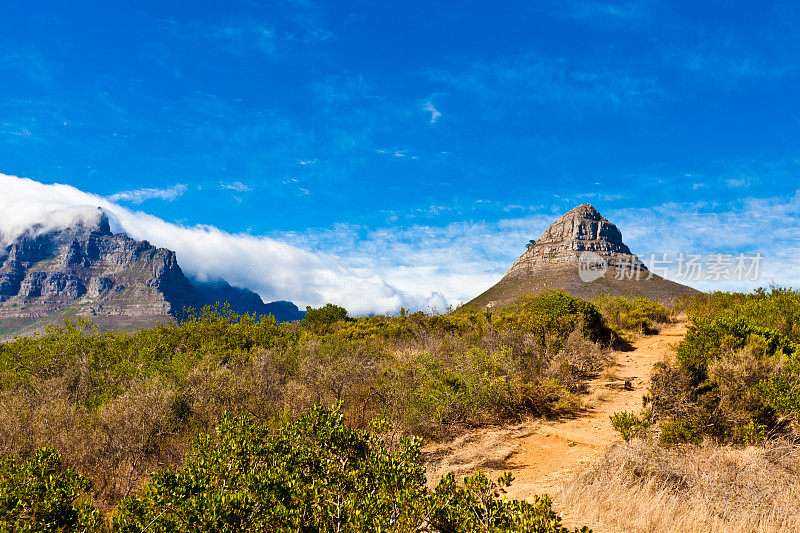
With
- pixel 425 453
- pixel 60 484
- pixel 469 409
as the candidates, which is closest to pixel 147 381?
pixel 60 484

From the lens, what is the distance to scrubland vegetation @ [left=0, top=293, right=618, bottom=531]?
392 centimetres

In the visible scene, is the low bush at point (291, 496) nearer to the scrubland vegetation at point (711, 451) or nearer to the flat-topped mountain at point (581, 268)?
the scrubland vegetation at point (711, 451)

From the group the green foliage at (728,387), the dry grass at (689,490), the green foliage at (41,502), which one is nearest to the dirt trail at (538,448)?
the dry grass at (689,490)

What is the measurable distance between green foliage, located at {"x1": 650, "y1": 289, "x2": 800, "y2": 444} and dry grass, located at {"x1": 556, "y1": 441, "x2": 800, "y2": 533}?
2.15 feet

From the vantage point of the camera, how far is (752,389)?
7707mm

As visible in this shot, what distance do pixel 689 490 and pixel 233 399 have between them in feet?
28.8

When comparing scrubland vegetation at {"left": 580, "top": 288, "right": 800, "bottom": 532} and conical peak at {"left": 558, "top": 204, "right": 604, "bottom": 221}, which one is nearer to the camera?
scrubland vegetation at {"left": 580, "top": 288, "right": 800, "bottom": 532}

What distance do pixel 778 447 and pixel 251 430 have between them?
8.57 m

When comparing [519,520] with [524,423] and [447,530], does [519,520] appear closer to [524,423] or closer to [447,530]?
[447,530]

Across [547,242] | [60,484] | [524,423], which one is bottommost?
[524,423]

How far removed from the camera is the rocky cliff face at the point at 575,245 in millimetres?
85938

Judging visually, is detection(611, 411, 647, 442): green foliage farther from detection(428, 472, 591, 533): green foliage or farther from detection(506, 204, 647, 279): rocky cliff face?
detection(506, 204, 647, 279): rocky cliff face

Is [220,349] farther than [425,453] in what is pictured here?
Yes

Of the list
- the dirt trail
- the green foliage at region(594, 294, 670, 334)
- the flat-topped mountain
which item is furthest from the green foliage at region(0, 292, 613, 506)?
the flat-topped mountain
